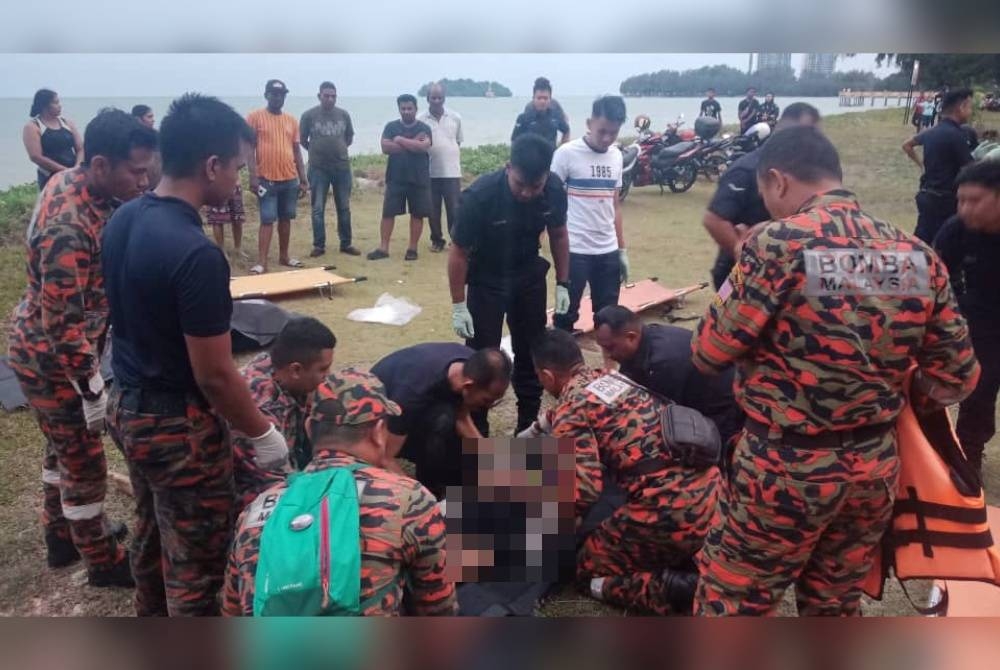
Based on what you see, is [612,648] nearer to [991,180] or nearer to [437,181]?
[991,180]

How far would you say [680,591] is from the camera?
2297 millimetres

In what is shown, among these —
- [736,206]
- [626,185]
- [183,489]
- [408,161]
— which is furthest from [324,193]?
[183,489]

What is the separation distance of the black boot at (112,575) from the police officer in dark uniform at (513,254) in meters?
1.39

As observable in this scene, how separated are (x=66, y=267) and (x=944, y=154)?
181 inches

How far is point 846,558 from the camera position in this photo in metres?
1.70

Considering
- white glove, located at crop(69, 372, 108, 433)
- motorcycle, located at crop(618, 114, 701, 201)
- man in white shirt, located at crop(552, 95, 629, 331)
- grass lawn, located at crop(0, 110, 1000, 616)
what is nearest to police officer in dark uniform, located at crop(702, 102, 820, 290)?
grass lawn, located at crop(0, 110, 1000, 616)

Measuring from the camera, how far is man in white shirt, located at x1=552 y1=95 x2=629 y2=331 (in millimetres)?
3850

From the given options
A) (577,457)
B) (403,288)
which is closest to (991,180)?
(577,457)

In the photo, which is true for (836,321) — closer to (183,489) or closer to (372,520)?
(372,520)

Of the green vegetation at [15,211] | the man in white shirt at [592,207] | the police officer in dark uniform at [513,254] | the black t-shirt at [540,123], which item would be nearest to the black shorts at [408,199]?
the black t-shirt at [540,123]

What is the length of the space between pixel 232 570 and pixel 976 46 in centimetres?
150

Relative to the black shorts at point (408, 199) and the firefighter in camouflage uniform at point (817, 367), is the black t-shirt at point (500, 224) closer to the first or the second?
the firefighter in camouflage uniform at point (817, 367)

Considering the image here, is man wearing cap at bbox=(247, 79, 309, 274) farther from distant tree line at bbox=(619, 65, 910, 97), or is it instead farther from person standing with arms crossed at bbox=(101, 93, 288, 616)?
distant tree line at bbox=(619, 65, 910, 97)

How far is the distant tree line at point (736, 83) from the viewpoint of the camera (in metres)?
0.97
